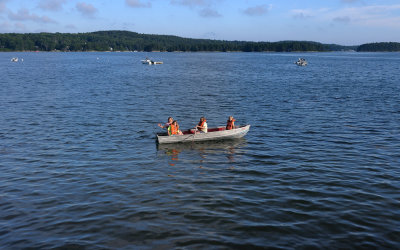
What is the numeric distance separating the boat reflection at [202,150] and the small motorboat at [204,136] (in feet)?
1.02

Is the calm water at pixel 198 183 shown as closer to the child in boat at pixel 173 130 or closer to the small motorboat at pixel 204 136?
the small motorboat at pixel 204 136

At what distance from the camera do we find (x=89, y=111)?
37.8m

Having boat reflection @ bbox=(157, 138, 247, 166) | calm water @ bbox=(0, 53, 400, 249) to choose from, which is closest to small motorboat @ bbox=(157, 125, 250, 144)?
boat reflection @ bbox=(157, 138, 247, 166)

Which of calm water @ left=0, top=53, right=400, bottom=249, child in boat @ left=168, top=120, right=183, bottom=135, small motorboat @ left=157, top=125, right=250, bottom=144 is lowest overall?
calm water @ left=0, top=53, right=400, bottom=249

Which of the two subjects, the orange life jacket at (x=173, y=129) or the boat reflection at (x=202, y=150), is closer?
the boat reflection at (x=202, y=150)

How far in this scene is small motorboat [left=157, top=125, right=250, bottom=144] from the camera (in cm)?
2486

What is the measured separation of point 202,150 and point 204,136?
1840 millimetres

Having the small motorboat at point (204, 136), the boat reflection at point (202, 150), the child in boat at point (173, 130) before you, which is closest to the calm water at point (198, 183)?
the boat reflection at point (202, 150)

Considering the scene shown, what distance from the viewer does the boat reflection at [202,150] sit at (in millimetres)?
22016

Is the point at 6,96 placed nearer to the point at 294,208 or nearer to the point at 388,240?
the point at 294,208

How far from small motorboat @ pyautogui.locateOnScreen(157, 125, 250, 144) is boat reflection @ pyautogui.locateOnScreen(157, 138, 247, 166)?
312 millimetres

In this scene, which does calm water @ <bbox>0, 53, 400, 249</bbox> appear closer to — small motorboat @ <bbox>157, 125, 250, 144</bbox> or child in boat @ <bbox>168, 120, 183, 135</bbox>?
small motorboat @ <bbox>157, 125, 250, 144</bbox>

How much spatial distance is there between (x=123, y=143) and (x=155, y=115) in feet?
36.4

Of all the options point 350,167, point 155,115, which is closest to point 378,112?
point 350,167
